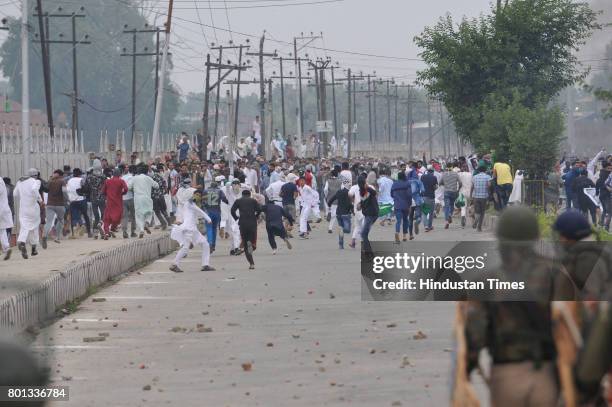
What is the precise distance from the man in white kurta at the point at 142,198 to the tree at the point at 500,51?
49.7ft

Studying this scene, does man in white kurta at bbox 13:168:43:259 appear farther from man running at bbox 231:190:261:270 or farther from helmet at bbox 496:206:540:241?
helmet at bbox 496:206:540:241

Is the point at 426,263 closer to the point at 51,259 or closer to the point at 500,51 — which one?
the point at 51,259

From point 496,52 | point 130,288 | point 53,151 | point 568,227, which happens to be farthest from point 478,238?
point 568,227

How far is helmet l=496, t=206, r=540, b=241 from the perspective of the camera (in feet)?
20.8

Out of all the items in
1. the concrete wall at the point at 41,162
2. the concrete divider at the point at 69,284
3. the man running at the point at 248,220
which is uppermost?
the concrete wall at the point at 41,162

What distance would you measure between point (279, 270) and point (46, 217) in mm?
8525

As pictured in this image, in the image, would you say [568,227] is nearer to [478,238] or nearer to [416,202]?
[478,238]

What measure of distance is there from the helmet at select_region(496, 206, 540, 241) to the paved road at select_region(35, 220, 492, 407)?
2.79 metres

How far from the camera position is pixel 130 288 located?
2114 centimetres

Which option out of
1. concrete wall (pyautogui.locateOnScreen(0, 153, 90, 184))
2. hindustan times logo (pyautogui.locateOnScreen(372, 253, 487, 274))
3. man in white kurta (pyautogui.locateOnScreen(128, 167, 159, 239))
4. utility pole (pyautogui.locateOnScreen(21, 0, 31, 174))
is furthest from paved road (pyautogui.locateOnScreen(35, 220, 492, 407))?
concrete wall (pyautogui.locateOnScreen(0, 153, 90, 184))

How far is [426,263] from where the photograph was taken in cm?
2025

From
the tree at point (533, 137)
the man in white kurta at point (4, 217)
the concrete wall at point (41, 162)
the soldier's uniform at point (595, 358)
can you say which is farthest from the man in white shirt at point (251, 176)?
the soldier's uniform at point (595, 358)

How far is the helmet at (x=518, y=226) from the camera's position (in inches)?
249

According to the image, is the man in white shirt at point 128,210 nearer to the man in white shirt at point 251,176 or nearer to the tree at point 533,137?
the man in white shirt at point 251,176
